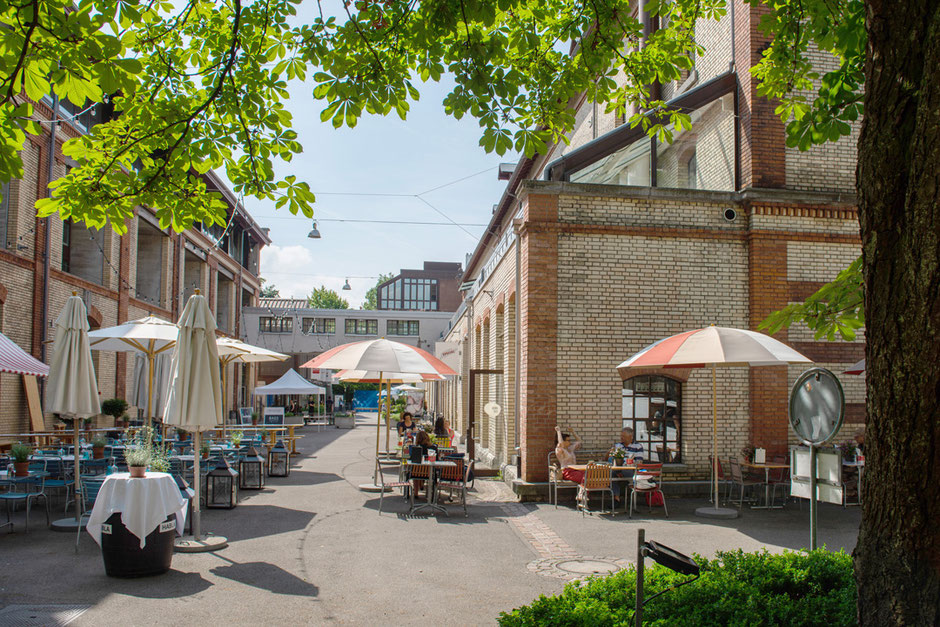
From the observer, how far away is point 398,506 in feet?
41.2

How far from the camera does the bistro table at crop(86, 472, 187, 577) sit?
731 cm

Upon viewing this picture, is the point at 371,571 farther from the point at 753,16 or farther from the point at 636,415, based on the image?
the point at 753,16

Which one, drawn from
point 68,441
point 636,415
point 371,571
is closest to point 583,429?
point 636,415

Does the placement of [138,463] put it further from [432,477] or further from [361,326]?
[361,326]

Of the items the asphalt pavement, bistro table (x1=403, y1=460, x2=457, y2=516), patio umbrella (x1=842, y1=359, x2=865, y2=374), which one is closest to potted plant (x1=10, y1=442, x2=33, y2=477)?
the asphalt pavement

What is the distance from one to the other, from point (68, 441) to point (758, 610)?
17.4 meters

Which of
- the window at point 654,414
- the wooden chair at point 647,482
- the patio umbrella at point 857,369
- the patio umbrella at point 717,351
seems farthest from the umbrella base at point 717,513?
the patio umbrella at point 857,369

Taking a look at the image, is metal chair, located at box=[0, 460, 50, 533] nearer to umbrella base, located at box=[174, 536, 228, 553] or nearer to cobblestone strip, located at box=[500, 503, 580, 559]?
umbrella base, located at box=[174, 536, 228, 553]

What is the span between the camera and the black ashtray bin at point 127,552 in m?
7.30

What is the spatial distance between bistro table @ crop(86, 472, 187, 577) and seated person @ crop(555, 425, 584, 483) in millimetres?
6617

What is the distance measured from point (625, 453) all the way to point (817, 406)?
696 centimetres

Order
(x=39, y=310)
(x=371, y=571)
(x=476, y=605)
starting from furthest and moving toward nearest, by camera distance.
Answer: (x=39, y=310) → (x=371, y=571) → (x=476, y=605)

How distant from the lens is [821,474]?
609 centimetres

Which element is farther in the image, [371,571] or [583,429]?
[583,429]
